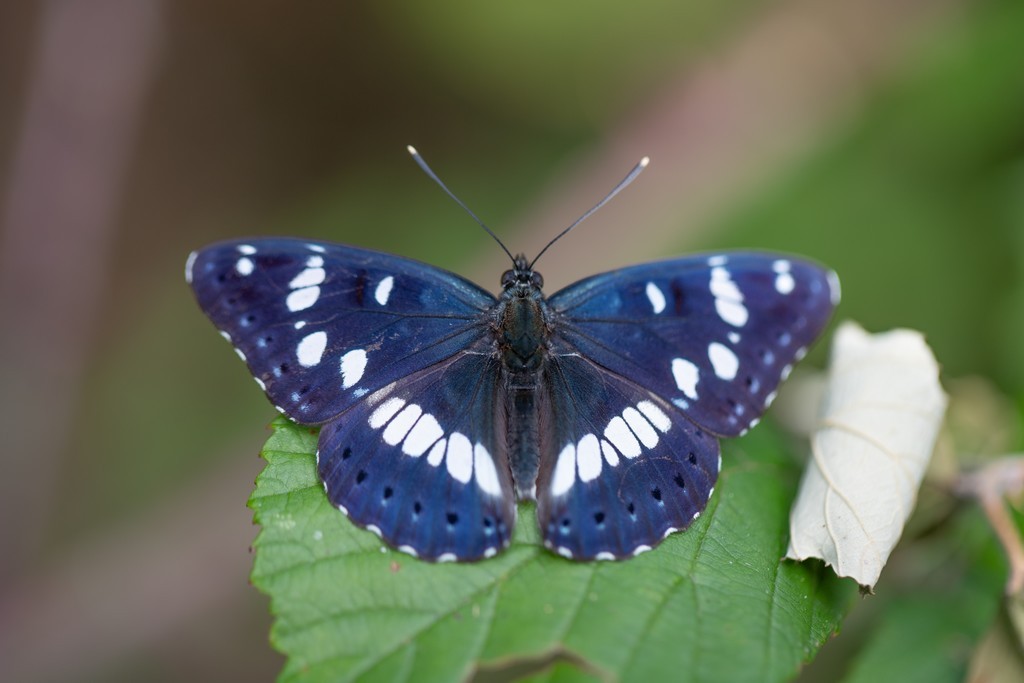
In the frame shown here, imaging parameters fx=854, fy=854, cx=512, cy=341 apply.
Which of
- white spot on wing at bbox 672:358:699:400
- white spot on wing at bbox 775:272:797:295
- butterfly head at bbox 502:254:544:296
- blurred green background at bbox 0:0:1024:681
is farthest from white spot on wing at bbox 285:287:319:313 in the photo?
blurred green background at bbox 0:0:1024:681

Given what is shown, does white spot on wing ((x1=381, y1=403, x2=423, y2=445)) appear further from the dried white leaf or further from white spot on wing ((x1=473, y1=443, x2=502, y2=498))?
the dried white leaf

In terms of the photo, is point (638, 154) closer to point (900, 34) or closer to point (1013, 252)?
point (900, 34)

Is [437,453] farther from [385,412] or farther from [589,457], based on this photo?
[589,457]

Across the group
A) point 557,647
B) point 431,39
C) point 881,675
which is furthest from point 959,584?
point 431,39

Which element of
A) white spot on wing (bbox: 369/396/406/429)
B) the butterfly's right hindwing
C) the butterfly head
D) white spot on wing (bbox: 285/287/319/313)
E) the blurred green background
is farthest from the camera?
the blurred green background

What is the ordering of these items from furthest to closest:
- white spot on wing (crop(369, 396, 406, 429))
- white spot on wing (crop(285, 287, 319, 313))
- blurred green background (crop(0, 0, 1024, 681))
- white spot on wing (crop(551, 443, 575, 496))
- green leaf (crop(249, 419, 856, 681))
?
blurred green background (crop(0, 0, 1024, 681)) → white spot on wing (crop(285, 287, 319, 313)) → white spot on wing (crop(369, 396, 406, 429)) → white spot on wing (crop(551, 443, 575, 496)) → green leaf (crop(249, 419, 856, 681))

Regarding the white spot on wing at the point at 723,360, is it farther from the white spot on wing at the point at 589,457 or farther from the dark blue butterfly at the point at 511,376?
the white spot on wing at the point at 589,457
